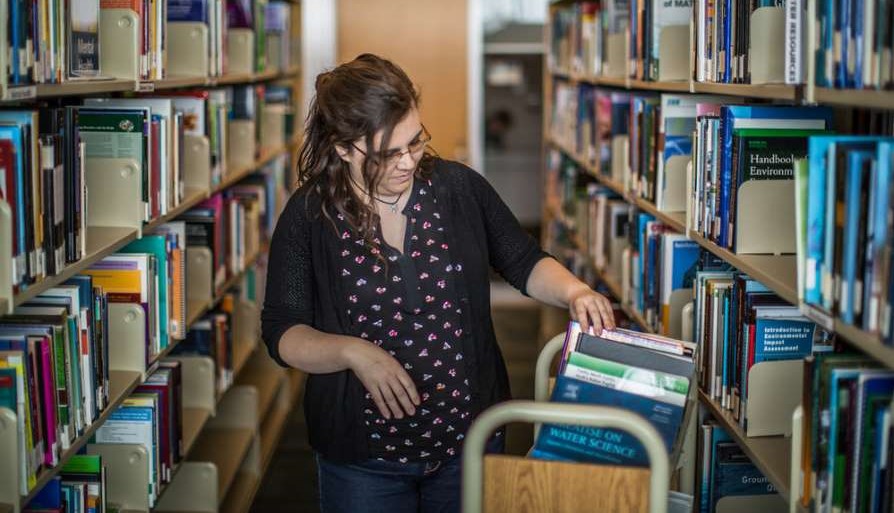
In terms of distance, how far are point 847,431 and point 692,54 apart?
1257 mm

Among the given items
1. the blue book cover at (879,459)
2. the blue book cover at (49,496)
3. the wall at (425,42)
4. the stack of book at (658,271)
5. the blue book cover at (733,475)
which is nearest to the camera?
the blue book cover at (879,459)

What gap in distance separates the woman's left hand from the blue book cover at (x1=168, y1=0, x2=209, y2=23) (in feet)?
6.63

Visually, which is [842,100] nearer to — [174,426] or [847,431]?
[847,431]

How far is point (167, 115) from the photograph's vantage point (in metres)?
2.89

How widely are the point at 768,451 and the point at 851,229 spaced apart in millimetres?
662

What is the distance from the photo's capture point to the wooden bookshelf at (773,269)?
6.31 ft

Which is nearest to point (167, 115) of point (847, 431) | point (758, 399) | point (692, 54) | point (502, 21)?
point (692, 54)

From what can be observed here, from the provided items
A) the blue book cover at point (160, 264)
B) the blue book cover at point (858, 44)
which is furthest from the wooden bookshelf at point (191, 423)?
the blue book cover at point (858, 44)

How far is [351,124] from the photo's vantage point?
2.00 meters

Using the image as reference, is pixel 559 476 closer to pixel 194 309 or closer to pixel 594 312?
pixel 594 312

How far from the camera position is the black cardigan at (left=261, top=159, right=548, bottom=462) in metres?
2.11

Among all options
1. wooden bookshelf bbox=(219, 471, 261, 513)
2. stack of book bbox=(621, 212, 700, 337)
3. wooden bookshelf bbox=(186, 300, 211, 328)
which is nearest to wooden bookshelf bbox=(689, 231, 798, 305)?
stack of book bbox=(621, 212, 700, 337)

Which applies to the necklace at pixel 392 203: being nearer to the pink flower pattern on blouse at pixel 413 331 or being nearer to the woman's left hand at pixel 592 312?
the pink flower pattern on blouse at pixel 413 331

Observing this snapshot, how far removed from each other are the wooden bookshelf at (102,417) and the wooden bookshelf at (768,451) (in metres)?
1.34
